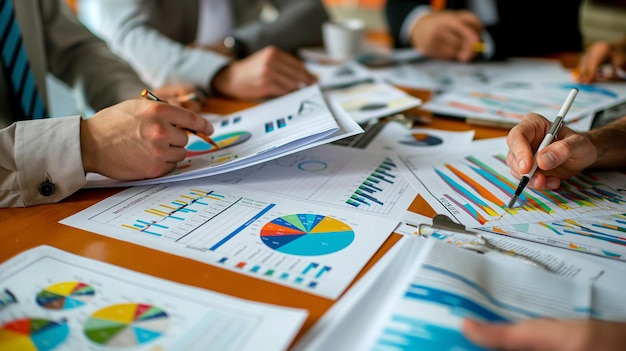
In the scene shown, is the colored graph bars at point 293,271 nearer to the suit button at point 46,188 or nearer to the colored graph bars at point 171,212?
the colored graph bars at point 171,212

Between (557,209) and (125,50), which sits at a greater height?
(125,50)

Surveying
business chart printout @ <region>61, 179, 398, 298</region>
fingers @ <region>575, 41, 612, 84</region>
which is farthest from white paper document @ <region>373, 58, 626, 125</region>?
business chart printout @ <region>61, 179, 398, 298</region>

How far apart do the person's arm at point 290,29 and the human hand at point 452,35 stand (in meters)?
0.36

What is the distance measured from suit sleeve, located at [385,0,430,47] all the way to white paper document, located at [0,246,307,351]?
4.62 ft

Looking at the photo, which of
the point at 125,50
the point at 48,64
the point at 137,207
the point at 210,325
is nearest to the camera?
the point at 210,325

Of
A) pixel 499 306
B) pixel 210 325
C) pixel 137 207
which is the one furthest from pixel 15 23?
pixel 499 306

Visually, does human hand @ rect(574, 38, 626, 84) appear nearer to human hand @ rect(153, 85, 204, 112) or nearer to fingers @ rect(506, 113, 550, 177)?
fingers @ rect(506, 113, 550, 177)

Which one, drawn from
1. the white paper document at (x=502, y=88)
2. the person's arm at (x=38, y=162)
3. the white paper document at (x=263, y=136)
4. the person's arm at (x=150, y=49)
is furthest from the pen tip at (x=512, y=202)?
the person's arm at (x=150, y=49)

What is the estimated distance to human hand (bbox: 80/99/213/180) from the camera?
2.26 ft

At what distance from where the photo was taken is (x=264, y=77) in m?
1.12

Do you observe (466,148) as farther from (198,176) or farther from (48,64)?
(48,64)

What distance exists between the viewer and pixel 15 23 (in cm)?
101

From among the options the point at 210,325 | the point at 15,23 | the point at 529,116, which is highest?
Result: the point at 15,23

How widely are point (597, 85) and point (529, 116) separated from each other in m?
0.63
